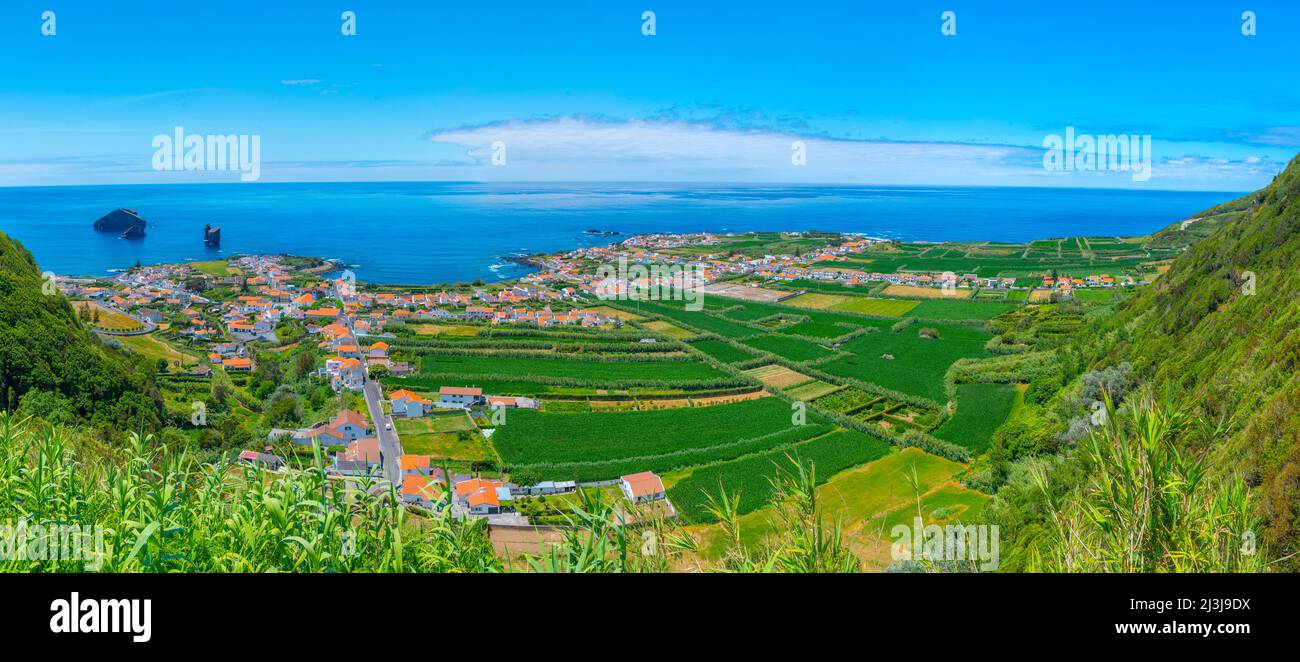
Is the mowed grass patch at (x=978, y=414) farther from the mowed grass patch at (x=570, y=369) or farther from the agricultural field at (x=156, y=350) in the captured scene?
the agricultural field at (x=156, y=350)

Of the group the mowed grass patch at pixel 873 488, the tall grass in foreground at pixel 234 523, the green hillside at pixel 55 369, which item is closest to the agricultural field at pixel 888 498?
the mowed grass patch at pixel 873 488

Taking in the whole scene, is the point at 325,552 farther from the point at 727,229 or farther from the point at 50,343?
the point at 727,229

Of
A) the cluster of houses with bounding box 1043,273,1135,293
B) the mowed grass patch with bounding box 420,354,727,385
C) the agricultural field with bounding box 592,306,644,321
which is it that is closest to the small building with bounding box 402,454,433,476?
the mowed grass patch with bounding box 420,354,727,385

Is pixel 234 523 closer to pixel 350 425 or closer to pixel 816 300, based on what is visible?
pixel 350 425

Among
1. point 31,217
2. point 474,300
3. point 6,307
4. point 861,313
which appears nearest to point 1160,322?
point 861,313

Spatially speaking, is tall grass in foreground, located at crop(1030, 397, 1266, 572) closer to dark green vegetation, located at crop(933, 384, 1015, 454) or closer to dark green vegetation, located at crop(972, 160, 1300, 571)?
dark green vegetation, located at crop(972, 160, 1300, 571)
